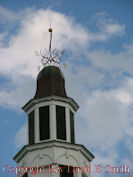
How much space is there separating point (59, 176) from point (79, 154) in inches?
133

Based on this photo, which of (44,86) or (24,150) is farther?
Answer: (44,86)

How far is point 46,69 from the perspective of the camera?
66938mm

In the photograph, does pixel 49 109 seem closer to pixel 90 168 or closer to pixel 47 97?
pixel 47 97

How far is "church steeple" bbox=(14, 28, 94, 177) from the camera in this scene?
2376 inches

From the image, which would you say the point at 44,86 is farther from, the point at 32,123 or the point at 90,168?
the point at 90,168

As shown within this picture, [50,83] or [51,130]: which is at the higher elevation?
[50,83]

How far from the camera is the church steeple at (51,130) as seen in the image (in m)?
60.3

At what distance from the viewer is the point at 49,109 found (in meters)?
63.2

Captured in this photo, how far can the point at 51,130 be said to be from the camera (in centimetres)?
6181

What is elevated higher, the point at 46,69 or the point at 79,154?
the point at 46,69

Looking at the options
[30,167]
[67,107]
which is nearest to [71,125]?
[67,107]

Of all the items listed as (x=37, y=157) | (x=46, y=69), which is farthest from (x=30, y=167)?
(x=46, y=69)

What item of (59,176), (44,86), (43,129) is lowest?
(59,176)

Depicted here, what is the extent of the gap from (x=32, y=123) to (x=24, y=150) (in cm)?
302
